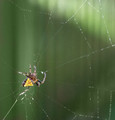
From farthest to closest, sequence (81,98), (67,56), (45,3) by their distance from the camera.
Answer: (81,98)
(67,56)
(45,3)

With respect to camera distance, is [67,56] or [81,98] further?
[81,98]

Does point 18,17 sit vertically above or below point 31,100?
above

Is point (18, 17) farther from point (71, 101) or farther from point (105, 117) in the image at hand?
point (105, 117)

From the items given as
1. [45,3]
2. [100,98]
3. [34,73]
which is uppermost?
[45,3]

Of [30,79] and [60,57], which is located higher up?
[60,57]

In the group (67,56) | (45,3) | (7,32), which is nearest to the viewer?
(7,32)

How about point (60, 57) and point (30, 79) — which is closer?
point (30, 79)

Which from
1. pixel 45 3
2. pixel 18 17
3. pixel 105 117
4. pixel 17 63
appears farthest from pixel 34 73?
pixel 105 117

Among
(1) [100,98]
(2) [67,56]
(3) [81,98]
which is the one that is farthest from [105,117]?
(2) [67,56]
